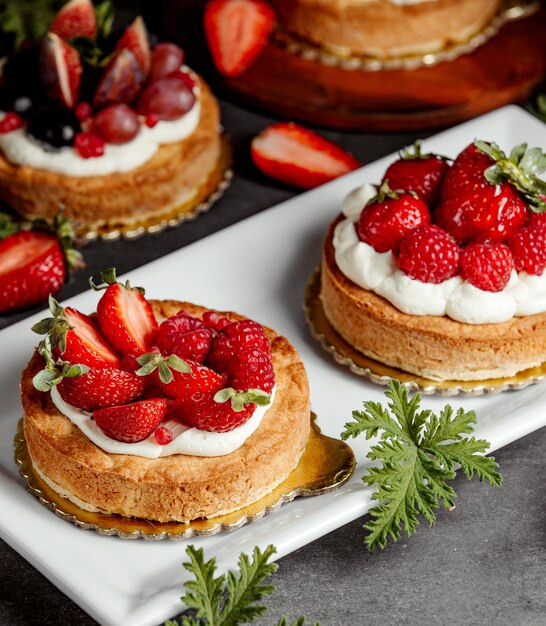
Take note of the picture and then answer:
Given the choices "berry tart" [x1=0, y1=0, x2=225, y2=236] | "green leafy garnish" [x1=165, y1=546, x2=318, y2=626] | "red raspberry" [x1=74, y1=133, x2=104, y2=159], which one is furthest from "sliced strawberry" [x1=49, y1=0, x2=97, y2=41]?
"green leafy garnish" [x1=165, y1=546, x2=318, y2=626]

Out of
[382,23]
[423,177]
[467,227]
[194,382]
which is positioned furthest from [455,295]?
[382,23]

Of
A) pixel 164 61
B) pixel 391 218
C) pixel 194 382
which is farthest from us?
pixel 164 61

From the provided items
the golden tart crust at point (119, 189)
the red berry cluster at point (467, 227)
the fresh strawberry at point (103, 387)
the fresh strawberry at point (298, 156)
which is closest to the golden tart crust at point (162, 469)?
the fresh strawberry at point (103, 387)

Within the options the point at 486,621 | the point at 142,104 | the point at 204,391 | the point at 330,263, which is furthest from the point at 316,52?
the point at 486,621

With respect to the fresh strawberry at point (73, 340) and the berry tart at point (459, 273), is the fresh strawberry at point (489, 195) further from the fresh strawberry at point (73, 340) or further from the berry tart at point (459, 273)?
the fresh strawberry at point (73, 340)

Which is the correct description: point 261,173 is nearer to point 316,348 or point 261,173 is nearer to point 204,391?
point 316,348

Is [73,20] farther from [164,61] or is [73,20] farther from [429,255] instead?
[429,255]
